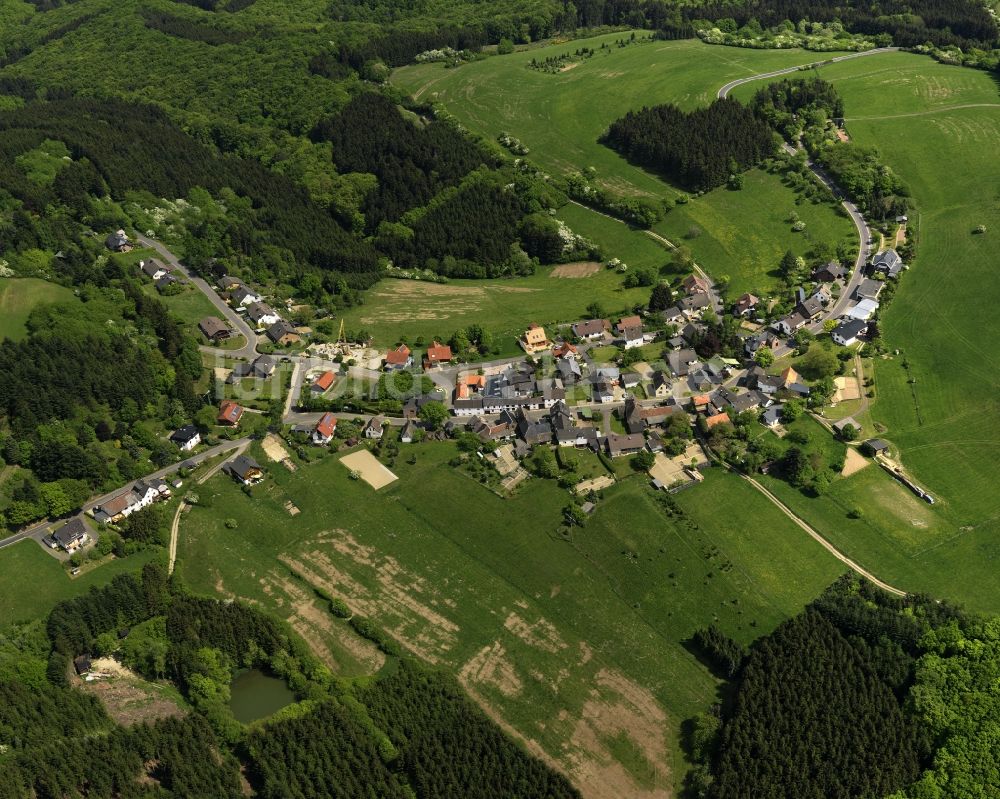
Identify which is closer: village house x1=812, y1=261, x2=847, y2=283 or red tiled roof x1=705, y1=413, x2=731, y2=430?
red tiled roof x1=705, y1=413, x2=731, y2=430

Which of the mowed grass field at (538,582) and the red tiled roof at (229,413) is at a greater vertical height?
the red tiled roof at (229,413)

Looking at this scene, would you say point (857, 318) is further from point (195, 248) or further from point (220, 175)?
point (220, 175)

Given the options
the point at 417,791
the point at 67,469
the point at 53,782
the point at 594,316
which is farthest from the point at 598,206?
the point at 53,782

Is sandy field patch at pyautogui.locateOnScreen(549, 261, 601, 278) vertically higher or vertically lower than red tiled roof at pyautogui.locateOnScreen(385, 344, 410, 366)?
lower

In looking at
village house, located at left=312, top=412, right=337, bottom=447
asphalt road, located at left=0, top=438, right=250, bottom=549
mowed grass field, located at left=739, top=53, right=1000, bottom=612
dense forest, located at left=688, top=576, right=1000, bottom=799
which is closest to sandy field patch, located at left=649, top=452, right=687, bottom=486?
mowed grass field, located at left=739, top=53, right=1000, bottom=612

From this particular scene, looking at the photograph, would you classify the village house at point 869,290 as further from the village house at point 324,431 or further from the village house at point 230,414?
the village house at point 230,414

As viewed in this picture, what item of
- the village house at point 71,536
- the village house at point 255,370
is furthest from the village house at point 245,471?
the village house at point 255,370

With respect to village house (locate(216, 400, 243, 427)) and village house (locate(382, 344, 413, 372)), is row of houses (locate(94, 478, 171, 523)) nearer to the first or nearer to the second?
village house (locate(216, 400, 243, 427))
